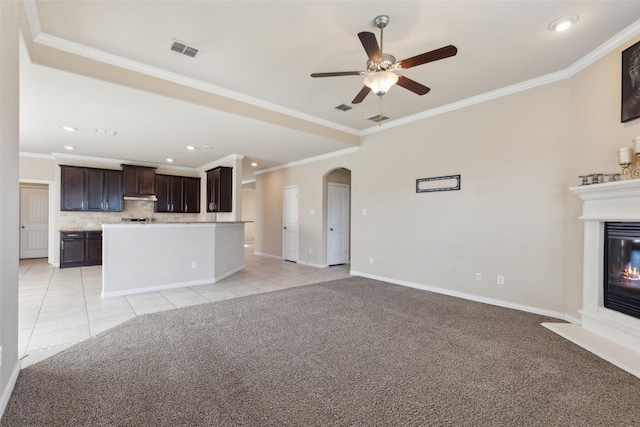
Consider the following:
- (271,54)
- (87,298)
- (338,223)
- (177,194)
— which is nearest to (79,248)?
(177,194)

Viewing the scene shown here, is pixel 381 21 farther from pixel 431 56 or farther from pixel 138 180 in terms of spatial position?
pixel 138 180

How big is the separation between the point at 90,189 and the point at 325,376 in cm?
765

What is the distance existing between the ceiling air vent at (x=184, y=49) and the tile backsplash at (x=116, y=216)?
5.07 metres

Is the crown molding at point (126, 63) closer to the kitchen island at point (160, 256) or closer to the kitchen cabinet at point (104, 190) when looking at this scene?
the kitchen island at point (160, 256)

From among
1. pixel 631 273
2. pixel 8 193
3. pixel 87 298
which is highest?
pixel 8 193

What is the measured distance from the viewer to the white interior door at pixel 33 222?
309 inches

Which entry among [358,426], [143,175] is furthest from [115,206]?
[358,426]

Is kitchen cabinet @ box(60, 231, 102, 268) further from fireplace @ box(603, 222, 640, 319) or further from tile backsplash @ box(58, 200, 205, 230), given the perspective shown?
fireplace @ box(603, 222, 640, 319)

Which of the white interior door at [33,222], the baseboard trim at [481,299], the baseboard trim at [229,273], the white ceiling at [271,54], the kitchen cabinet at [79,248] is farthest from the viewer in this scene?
the white interior door at [33,222]

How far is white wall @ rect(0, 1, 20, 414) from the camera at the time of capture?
5.46 ft

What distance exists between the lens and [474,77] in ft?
11.4

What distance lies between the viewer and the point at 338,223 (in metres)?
7.29

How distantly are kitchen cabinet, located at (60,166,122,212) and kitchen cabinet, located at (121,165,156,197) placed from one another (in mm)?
183

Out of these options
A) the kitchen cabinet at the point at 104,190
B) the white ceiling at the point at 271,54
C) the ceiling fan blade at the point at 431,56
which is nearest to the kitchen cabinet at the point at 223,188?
the white ceiling at the point at 271,54
